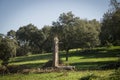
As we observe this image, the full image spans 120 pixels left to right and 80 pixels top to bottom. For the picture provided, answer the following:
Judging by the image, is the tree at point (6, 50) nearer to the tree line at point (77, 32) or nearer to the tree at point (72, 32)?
the tree line at point (77, 32)

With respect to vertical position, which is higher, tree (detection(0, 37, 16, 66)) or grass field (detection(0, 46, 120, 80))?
tree (detection(0, 37, 16, 66))

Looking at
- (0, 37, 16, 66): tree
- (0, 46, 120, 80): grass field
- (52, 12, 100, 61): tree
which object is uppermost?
(52, 12, 100, 61): tree

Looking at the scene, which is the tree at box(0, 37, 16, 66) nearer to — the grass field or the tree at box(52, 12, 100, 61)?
the grass field

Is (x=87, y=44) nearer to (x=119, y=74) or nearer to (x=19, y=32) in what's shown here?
(x=119, y=74)

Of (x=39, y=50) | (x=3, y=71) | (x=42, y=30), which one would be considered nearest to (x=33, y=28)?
(x=42, y=30)

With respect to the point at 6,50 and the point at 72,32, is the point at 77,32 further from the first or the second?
the point at 6,50

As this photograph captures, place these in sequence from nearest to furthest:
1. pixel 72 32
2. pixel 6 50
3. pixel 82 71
→ 1. pixel 82 71
2. pixel 6 50
3. pixel 72 32

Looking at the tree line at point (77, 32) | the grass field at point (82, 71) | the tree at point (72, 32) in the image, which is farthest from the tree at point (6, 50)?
the tree at point (72, 32)

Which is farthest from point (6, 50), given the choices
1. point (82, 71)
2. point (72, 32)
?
point (82, 71)

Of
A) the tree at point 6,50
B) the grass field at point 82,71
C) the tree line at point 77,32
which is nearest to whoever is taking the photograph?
the grass field at point 82,71

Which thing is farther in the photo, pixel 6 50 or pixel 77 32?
pixel 77 32

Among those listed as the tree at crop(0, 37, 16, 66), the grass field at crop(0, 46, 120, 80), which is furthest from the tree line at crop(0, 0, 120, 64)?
the grass field at crop(0, 46, 120, 80)

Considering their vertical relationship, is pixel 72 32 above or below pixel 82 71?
above

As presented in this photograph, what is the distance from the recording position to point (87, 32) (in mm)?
62156
